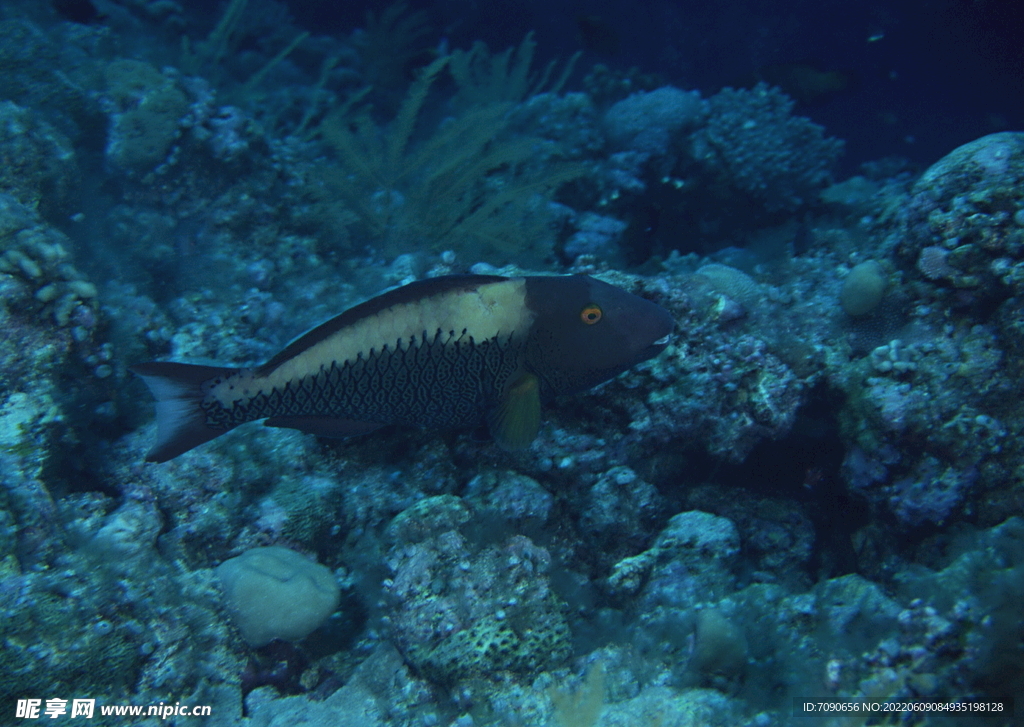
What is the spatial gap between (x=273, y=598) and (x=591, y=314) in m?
2.23

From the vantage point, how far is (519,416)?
9.01 feet

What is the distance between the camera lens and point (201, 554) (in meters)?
2.98

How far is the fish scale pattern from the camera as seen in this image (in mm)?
2693

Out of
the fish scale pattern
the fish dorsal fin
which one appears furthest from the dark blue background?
the fish scale pattern

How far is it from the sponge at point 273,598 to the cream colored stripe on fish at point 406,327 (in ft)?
2.98

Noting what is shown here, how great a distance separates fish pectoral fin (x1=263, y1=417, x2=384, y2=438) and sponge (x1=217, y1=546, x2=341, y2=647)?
29.0 inches

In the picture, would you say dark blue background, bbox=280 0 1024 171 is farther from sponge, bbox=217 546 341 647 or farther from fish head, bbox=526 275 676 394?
sponge, bbox=217 546 341 647

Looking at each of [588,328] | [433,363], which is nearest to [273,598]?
[433,363]

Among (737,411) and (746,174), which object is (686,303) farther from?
(746,174)

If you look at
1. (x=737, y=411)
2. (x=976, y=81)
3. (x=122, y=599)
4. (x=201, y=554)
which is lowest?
(x=201, y=554)

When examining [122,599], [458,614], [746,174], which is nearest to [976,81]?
[746,174]

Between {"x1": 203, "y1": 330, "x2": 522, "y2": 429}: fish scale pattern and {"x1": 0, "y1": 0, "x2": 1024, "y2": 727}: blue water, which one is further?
{"x1": 203, "y1": 330, "x2": 522, "y2": 429}: fish scale pattern

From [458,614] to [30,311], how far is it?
322cm

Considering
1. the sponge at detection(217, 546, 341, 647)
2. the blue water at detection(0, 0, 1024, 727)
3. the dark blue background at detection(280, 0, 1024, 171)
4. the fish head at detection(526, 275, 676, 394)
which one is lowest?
the sponge at detection(217, 546, 341, 647)
